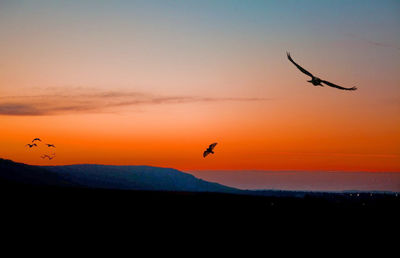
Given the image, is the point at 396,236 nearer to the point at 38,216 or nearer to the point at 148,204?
the point at 148,204

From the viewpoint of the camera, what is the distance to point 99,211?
33.0 m

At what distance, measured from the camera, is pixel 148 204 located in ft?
128

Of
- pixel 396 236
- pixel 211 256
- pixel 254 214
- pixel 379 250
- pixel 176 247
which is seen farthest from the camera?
pixel 254 214

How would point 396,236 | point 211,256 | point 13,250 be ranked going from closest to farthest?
point 13,250
point 211,256
point 396,236

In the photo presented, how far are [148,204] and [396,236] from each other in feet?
64.3

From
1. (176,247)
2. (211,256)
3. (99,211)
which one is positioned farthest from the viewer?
(99,211)

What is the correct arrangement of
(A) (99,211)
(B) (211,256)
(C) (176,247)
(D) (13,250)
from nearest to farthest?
1. (D) (13,250)
2. (B) (211,256)
3. (C) (176,247)
4. (A) (99,211)

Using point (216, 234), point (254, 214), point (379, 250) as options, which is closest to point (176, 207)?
point (254, 214)

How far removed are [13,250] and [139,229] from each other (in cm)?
815

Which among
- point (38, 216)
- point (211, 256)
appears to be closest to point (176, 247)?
point (211, 256)

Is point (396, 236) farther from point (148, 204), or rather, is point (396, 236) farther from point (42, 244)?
point (42, 244)

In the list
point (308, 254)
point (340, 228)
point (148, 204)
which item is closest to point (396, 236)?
point (340, 228)

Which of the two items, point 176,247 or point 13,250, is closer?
point 13,250

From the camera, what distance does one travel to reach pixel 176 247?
23062 millimetres
